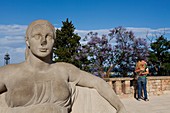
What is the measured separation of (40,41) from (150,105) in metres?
6.63

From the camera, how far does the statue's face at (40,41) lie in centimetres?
236

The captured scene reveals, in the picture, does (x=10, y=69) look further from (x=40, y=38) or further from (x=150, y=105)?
(x=150, y=105)

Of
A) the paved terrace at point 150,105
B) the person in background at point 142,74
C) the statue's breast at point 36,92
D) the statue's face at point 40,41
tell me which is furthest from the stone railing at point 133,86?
the statue's face at point 40,41

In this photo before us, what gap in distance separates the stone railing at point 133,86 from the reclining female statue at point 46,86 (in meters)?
6.36

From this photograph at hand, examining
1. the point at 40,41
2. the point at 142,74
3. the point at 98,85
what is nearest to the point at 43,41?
the point at 40,41

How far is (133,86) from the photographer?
962 cm

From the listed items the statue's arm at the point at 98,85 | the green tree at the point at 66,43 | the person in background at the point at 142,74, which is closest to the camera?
the statue's arm at the point at 98,85

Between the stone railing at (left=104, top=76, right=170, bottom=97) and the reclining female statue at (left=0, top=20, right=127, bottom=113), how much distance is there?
6358 millimetres

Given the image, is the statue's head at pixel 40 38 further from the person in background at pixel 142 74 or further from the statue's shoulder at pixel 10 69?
the person in background at pixel 142 74

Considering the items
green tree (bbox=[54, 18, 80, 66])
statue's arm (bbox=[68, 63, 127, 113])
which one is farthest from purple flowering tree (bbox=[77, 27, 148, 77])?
statue's arm (bbox=[68, 63, 127, 113])

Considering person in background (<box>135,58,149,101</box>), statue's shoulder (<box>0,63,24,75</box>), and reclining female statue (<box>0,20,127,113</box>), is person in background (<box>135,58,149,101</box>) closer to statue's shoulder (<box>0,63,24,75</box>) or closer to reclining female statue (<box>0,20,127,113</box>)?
reclining female statue (<box>0,20,127,113</box>)

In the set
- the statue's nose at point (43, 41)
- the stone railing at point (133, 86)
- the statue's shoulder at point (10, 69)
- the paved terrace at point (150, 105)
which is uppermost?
the statue's nose at point (43, 41)

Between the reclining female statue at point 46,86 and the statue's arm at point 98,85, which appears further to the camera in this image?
the statue's arm at point 98,85

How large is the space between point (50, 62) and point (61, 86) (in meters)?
0.25
